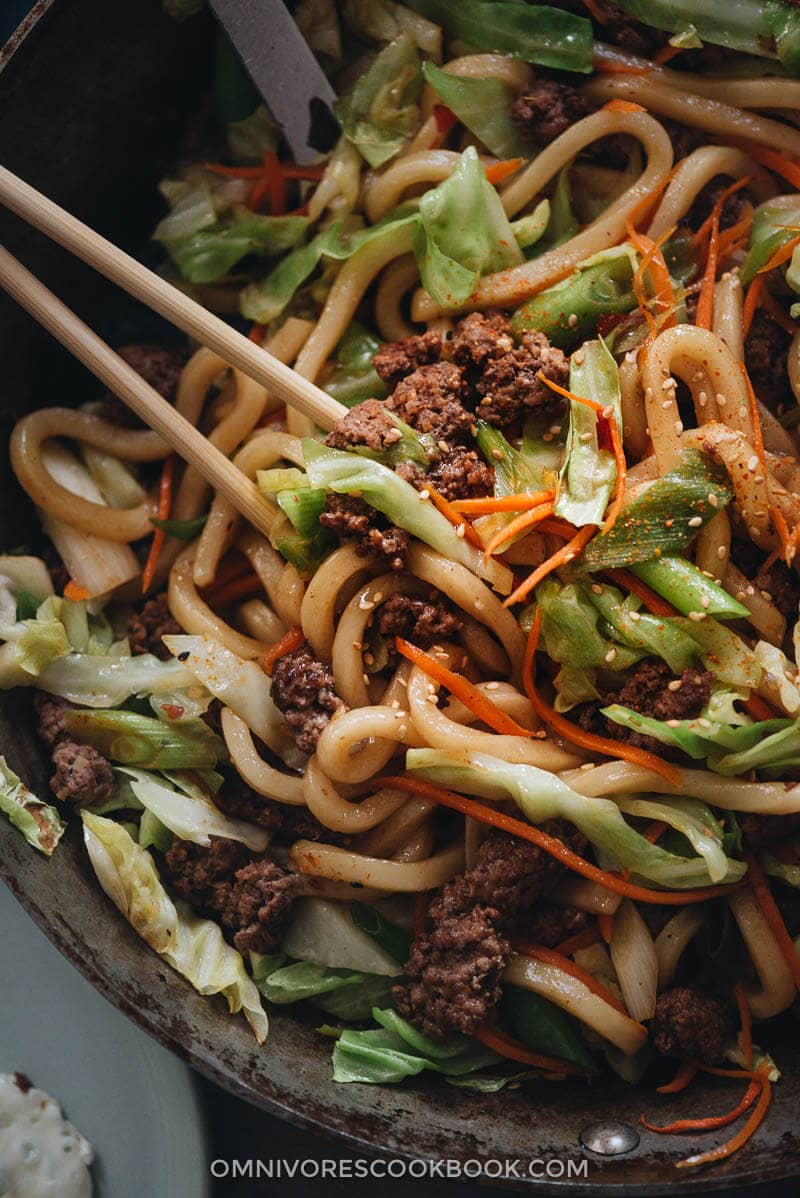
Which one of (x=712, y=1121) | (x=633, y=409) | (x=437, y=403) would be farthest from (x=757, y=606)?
(x=712, y=1121)

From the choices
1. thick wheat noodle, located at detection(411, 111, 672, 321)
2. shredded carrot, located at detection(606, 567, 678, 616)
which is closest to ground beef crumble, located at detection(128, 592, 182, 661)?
thick wheat noodle, located at detection(411, 111, 672, 321)

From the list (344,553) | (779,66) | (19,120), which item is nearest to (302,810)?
(344,553)

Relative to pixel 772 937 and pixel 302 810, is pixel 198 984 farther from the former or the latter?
pixel 772 937

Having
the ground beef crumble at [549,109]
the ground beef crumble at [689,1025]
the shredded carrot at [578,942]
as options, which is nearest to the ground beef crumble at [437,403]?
the ground beef crumble at [549,109]

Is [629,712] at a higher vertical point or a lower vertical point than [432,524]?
lower

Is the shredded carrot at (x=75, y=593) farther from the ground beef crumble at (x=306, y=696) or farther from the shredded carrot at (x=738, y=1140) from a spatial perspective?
the shredded carrot at (x=738, y=1140)

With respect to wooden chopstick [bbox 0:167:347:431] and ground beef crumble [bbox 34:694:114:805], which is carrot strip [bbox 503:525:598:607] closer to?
wooden chopstick [bbox 0:167:347:431]
